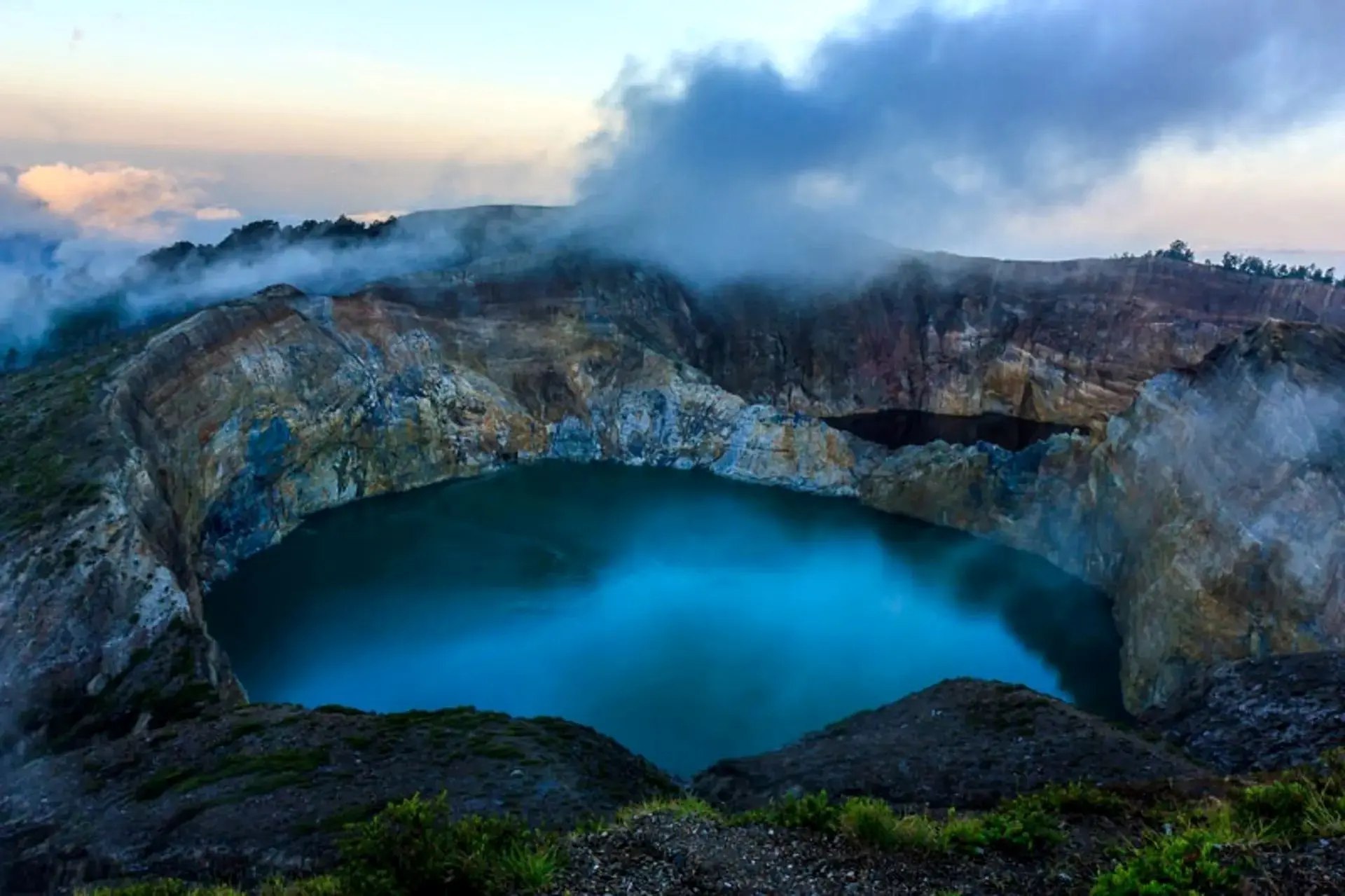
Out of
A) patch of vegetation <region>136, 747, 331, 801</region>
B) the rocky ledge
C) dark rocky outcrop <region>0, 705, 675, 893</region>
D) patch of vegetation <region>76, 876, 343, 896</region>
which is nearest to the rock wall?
the rocky ledge

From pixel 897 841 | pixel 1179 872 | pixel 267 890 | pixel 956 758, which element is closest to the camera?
pixel 1179 872

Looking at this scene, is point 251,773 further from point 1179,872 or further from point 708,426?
point 708,426

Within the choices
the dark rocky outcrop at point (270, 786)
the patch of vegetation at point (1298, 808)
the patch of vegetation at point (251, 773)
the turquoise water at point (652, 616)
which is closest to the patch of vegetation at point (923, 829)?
the patch of vegetation at point (1298, 808)

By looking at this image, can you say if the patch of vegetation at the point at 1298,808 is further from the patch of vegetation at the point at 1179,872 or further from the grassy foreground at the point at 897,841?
the patch of vegetation at the point at 1179,872

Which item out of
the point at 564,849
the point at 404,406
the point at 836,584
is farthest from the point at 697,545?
the point at 564,849

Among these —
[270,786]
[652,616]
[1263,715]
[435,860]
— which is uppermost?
[435,860]

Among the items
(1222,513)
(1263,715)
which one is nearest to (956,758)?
(1263,715)
